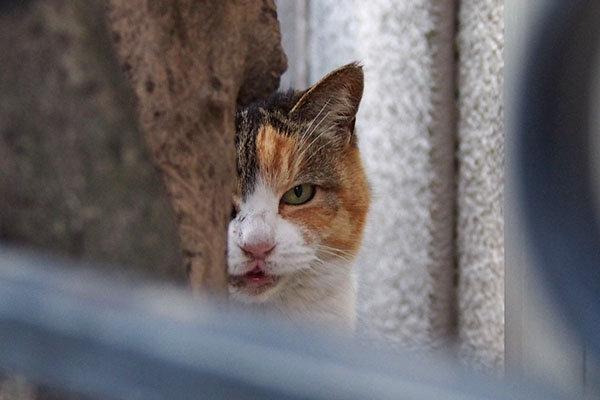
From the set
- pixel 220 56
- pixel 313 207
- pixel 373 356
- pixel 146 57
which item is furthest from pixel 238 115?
pixel 373 356

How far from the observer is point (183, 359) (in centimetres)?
26

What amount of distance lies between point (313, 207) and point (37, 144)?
933 millimetres

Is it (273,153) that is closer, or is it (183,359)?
(183,359)

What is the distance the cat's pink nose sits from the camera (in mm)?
1206

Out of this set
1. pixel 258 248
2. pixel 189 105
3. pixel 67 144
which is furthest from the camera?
pixel 258 248

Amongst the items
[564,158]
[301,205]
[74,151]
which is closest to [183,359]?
[74,151]

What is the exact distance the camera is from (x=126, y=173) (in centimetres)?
45

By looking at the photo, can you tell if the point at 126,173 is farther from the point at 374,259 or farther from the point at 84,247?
the point at 374,259

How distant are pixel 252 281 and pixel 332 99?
394 mm

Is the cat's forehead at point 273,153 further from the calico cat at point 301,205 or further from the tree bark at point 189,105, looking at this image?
the tree bark at point 189,105

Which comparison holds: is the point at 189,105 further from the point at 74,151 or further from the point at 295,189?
the point at 295,189

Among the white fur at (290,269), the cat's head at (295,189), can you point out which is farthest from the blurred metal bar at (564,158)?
the cat's head at (295,189)

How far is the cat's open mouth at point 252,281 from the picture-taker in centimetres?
125

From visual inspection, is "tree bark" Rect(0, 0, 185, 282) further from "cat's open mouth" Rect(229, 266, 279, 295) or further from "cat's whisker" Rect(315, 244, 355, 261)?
"cat's whisker" Rect(315, 244, 355, 261)
